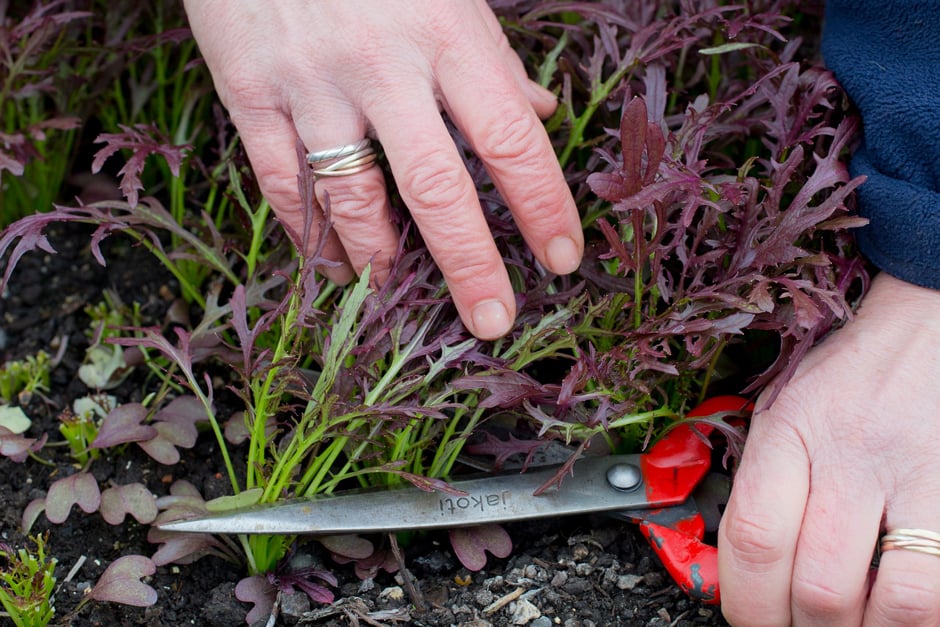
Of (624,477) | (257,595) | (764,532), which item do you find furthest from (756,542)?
(257,595)

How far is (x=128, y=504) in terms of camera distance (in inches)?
62.7

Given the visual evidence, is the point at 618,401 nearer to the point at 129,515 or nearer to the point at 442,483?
the point at 442,483

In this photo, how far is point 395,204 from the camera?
5.38 feet

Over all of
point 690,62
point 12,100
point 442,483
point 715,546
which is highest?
point 12,100

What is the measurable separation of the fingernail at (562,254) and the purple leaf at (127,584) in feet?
2.49

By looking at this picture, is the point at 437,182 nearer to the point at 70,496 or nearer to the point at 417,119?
the point at 417,119

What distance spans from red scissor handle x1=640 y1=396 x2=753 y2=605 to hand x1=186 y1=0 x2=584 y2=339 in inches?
13.0

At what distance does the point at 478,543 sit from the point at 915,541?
2.07 ft

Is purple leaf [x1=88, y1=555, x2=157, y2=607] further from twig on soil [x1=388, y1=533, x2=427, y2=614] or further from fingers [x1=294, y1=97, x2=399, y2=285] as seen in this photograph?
fingers [x1=294, y1=97, x2=399, y2=285]

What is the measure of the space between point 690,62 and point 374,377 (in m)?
1.00

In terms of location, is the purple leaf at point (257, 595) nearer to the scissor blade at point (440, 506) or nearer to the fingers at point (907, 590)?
the scissor blade at point (440, 506)

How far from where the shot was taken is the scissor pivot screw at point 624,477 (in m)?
1.56

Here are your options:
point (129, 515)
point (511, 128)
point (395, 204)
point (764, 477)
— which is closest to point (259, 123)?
point (395, 204)

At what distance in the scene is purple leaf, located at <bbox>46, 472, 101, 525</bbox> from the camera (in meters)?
1.58
